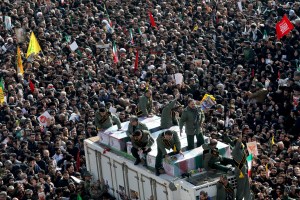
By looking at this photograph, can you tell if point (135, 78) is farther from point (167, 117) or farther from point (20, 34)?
point (167, 117)

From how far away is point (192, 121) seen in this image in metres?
28.9

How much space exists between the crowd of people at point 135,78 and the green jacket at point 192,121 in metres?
2.21

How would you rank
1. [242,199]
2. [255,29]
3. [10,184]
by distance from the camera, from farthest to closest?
[255,29] → [10,184] → [242,199]

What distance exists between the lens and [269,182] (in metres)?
29.9

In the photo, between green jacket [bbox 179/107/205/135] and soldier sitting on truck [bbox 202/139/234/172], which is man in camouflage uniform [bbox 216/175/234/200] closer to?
soldier sitting on truck [bbox 202/139/234/172]

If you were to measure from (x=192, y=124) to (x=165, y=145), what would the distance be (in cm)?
143

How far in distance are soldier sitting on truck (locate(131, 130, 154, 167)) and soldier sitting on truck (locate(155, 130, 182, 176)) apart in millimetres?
840

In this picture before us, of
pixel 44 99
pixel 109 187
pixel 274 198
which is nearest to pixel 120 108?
pixel 44 99

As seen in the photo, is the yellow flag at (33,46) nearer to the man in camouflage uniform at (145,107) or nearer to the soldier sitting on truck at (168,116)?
the man in camouflage uniform at (145,107)

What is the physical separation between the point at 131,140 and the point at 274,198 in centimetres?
435

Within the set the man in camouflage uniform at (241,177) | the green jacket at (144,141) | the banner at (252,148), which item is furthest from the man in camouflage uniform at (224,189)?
the banner at (252,148)

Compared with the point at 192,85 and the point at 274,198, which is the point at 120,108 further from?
the point at 274,198

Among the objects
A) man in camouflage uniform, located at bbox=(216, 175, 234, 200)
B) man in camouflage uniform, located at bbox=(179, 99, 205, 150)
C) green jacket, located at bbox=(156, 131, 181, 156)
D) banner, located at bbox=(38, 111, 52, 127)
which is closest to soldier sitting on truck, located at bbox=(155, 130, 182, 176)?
green jacket, located at bbox=(156, 131, 181, 156)

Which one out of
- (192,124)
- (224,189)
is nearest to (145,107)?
(192,124)
